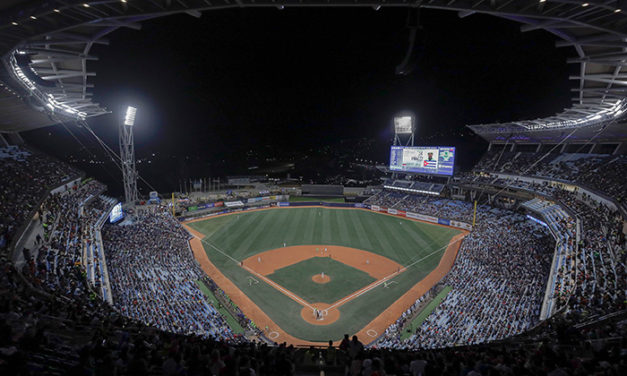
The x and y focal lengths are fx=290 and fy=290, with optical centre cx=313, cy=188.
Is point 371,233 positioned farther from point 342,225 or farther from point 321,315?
point 321,315

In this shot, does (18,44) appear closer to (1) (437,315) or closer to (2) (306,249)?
(1) (437,315)

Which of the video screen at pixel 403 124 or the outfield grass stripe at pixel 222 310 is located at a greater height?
the video screen at pixel 403 124

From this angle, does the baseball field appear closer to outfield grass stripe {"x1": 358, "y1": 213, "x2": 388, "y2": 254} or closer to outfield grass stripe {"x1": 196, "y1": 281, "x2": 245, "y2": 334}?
outfield grass stripe {"x1": 358, "y1": 213, "x2": 388, "y2": 254}

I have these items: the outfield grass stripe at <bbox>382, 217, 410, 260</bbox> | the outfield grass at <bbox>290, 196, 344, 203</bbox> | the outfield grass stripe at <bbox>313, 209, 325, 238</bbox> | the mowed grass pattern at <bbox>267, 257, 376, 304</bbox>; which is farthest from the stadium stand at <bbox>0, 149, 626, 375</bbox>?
the outfield grass at <bbox>290, 196, 344, 203</bbox>

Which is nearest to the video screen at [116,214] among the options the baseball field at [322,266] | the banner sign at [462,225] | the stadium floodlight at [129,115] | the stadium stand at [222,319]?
the stadium stand at [222,319]

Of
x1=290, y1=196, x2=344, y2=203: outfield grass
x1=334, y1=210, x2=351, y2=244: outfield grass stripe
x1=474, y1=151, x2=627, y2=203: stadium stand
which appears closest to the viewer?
x1=474, y1=151, x2=627, y2=203: stadium stand

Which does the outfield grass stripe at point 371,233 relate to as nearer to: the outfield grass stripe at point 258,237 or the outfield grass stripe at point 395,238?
the outfield grass stripe at point 395,238
